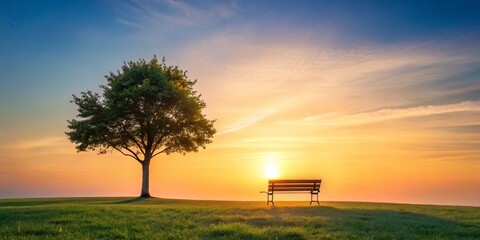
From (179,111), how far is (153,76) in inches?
165

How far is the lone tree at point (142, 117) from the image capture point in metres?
40.6

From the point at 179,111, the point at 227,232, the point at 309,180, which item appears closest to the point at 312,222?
the point at 227,232

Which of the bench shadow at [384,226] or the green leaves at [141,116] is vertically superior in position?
the green leaves at [141,116]

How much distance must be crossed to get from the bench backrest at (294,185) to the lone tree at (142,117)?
674 inches

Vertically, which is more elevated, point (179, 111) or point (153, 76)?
point (153, 76)

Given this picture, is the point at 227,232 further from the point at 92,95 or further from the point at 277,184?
the point at 92,95

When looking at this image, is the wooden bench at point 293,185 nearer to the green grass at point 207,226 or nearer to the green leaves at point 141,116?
the green grass at point 207,226

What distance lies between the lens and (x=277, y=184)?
26766mm

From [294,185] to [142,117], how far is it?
19.3 metres

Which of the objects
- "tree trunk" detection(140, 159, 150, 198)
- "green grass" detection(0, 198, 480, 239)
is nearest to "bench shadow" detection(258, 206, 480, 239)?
"green grass" detection(0, 198, 480, 239)

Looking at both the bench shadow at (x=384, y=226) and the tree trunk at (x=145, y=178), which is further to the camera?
Result: the tree trunk at (x=145, y=178)

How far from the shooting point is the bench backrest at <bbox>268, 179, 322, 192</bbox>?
26.6 metres

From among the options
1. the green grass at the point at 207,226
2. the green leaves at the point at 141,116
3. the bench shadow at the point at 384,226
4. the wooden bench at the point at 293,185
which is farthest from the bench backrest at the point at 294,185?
the green leaves at the point at 141,116

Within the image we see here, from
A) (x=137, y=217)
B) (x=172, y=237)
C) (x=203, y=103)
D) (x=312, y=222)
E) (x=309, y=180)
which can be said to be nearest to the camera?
(x=172, y=237)
